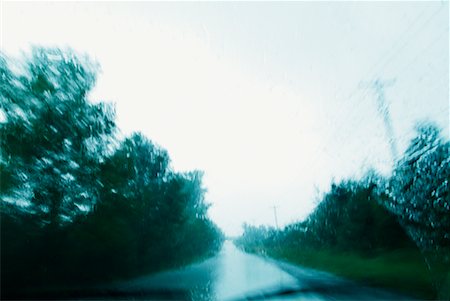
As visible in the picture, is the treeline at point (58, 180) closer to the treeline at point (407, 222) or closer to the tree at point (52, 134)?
the tree at point (52, 134)

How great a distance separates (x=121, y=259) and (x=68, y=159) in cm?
985

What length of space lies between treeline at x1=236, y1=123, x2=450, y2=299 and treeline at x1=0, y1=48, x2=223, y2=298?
14698 millimetres

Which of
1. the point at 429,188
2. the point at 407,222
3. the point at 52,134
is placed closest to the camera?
the point at 429,188

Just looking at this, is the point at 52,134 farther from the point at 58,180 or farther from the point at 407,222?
the point at 407,222

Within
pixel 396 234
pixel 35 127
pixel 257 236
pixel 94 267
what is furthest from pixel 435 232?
pixel 257 236

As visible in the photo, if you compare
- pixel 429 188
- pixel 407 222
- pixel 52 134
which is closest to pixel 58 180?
pixel 52 134

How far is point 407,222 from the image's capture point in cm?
2088

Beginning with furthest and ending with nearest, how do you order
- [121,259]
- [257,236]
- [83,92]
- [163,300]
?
[257,236] < [121,259] < [83,92] < [163,300]

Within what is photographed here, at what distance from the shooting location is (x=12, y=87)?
17.2m

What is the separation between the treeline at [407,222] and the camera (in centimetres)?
1515

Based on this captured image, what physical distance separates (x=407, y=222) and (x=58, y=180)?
64.4 ft

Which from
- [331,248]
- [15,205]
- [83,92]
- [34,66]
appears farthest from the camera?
[331,248]

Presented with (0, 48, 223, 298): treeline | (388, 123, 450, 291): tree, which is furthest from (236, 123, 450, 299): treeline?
(0, 48, 223, 298): treeline

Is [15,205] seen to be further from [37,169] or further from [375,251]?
[375,251]
